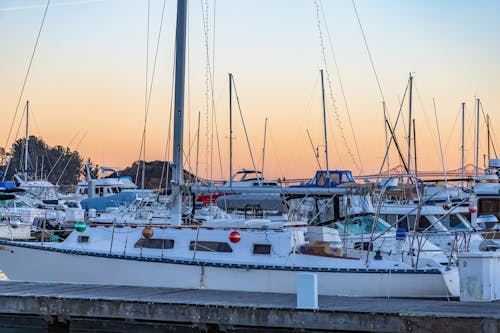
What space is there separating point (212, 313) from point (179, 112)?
8.62 m

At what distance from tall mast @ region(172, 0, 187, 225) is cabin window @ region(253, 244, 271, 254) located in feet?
8.30

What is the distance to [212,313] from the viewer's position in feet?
49.3

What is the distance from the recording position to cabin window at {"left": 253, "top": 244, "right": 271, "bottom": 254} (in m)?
19.7

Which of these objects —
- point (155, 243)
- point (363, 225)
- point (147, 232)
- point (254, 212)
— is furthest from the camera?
point (254, 212)

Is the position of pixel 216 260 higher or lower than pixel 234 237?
lower

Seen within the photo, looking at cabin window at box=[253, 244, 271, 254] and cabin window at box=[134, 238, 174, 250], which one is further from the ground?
cabin window at box=[134, 238, 174, 250]

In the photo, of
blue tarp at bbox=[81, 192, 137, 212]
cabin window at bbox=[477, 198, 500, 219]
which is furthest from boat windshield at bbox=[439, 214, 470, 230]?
blue tarp at bbox=[81, 192, 137, 212]

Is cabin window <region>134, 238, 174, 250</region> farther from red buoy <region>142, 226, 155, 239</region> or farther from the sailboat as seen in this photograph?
red buoy <region>142, 226, 155, 239</region>

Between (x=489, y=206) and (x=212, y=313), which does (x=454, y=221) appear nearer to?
(x=489, y=206)

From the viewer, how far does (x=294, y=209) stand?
24188 mm

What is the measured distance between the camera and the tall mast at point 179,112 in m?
21.9

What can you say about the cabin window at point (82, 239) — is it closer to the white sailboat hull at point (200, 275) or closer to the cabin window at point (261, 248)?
the white sailboat hull at point (200, 275)

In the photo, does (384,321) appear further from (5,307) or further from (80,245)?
(80,245)

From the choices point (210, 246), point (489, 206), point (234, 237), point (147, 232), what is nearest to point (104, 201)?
point (489, 206)
